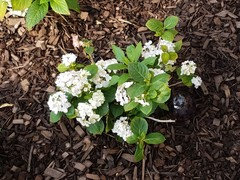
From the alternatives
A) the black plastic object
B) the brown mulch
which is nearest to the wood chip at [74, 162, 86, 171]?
the brown mulch

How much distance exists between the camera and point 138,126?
2.28m

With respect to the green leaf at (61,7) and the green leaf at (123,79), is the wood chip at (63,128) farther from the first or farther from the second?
the green leaf at (61,7)

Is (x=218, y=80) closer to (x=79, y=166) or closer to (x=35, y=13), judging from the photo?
(x=79, y=166)

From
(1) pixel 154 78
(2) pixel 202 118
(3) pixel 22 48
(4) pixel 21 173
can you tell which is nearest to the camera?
(1) pixel 154 78

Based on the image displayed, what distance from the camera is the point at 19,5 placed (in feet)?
8.04

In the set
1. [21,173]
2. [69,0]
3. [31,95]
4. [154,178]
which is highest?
[69,0]

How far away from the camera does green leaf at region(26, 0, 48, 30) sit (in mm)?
2510

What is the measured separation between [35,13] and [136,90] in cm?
85

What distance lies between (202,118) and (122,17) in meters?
0.92

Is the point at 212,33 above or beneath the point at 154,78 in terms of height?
beneath

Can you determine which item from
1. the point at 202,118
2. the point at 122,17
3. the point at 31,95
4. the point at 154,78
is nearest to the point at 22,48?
the point at 31,95

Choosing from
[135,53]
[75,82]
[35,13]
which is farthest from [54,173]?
[35,13]

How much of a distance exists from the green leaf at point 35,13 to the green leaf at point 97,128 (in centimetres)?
71

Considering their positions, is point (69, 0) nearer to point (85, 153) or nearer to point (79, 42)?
point (79, 42)
